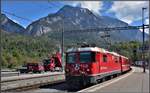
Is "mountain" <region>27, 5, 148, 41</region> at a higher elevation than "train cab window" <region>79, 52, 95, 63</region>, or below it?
higher

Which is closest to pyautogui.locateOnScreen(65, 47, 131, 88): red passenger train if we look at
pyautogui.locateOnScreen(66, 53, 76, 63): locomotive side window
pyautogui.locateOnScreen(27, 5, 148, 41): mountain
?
pyautogui.locateOnScreen(66, 53, 76, 63): locomotive side window

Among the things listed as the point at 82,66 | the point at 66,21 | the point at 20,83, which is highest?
the point at 66,21

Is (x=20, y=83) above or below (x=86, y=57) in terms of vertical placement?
below

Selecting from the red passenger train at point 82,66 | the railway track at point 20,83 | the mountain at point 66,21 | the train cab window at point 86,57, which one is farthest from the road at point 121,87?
the mountain at point 66,21

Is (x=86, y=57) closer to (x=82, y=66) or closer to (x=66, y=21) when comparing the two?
(x=82, y=66)

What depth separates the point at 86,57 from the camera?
22.2 meters

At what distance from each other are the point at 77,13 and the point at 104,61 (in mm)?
23018

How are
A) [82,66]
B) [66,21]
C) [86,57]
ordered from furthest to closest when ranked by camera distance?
1. [66,21]
2. [86,57]
3. [82,66]

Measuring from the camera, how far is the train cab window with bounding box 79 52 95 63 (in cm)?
2209

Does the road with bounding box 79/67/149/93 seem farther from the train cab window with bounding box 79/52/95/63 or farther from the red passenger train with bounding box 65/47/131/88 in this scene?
the train cab window with bounding box 79/52/95/63

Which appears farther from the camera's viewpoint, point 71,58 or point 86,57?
point 71,58

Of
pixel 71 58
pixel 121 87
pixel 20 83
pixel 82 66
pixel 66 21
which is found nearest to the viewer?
pixel 121 87

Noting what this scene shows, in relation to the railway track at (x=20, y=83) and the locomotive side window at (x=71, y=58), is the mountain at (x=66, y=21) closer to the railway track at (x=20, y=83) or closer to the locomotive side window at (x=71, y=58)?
the railway track at (x=20, y=83)

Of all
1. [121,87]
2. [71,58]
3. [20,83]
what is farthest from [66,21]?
[121,87]
